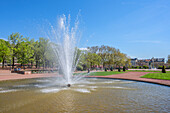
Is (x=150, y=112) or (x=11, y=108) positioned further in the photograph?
(x=11, y=108)

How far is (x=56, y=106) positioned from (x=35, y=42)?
51.8 meters

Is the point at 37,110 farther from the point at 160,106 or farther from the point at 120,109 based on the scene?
the point at 160,106

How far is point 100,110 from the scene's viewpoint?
629 cm

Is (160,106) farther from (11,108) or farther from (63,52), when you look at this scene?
(63,52)

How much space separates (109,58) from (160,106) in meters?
66.1

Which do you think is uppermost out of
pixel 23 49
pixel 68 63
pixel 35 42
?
pixel 35 42

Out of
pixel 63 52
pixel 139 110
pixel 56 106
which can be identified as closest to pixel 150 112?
pixel 139 110

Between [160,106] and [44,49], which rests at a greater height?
[44,49]

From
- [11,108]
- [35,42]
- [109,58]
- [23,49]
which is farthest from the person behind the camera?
[109,58]

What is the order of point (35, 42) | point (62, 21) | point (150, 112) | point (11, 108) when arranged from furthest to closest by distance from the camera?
1. point (35, 42)
2. point (62, 21)
3. point (11, 108)
4. point (150, 112)

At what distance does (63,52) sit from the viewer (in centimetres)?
1481

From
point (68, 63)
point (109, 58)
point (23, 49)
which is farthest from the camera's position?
point (109, 58)

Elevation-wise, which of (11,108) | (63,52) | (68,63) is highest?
(63,52)

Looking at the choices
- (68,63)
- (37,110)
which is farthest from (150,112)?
(68,63)
